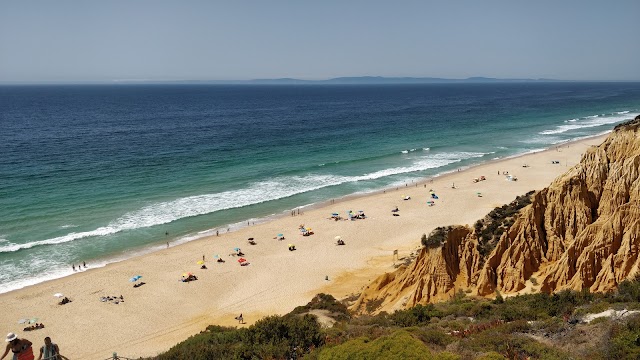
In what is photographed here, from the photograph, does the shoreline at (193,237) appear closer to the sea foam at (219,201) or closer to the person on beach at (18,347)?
the sea foam at (219,201)

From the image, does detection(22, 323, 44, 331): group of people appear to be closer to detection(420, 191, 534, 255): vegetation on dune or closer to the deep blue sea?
the deep blue sea

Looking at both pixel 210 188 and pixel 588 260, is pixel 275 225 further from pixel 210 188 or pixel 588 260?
pixel 588 260

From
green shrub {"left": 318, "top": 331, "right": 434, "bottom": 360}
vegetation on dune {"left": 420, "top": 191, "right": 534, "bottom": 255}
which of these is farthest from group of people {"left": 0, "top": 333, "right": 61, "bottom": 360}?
vegetation on dune {"left": 420, "top": 191, "right": 534, "bottom": 255}

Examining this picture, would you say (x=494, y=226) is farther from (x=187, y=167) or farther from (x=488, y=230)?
(x=187, y=167)

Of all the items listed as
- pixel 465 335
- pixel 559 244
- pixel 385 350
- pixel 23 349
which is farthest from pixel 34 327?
pixel 559 244

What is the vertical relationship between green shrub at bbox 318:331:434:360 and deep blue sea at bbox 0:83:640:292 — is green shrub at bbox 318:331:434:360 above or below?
above
